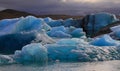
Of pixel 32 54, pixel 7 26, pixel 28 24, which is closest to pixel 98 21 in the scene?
pixel 28 24

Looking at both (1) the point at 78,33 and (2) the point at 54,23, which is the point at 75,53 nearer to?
(1) the point at 78,33

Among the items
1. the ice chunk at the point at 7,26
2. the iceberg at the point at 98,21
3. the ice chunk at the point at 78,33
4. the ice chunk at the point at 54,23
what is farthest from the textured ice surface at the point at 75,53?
the ice chunk at the point at 54,23

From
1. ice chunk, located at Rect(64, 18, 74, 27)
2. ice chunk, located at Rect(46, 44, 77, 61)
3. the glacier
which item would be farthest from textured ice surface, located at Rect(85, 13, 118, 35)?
ice chunk, located at Rect(46, 44, 77, 61)

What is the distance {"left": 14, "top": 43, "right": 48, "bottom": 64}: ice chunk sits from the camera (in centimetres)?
1276

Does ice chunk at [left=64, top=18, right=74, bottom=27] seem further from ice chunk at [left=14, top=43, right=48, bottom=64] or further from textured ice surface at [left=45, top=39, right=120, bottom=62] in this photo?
ice chunk at [left=14, top=43, right=48, bottom=64]

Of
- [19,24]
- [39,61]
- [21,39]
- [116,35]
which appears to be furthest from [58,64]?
[116,35]

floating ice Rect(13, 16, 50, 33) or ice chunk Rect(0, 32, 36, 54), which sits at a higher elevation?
floating ice Rect(13, 16, 50, 33)

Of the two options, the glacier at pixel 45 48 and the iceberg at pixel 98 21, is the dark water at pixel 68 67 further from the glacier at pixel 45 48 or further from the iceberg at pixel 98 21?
the iceberg at pixel 98 21

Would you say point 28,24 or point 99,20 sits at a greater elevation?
point 28,24

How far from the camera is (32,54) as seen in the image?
506 inches

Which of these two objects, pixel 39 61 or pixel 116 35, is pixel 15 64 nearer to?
pixel 39 61

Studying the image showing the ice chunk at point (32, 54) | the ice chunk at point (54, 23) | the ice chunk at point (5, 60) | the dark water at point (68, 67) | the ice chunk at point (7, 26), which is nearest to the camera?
the dark water at point (68, 67)

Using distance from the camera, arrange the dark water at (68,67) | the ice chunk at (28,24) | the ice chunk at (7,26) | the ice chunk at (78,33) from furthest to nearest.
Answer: the ice chunk at (78,33) < the ice chunk at (7,26) < the ice chunk at (28,24) < the dark water at (68,67)

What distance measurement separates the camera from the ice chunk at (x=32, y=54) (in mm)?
12758
